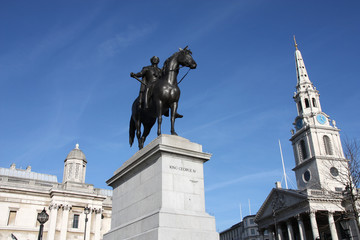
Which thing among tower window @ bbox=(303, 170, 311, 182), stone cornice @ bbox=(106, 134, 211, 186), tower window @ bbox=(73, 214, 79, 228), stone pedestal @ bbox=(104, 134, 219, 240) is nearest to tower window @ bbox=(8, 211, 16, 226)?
tower window @ bbox=(73, 214, 79, 228)

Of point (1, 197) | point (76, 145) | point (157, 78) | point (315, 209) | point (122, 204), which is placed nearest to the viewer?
point (122, 204)

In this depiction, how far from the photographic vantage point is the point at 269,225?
7119 cm

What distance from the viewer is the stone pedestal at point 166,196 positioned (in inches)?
352

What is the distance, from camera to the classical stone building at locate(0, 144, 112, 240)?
47.8 meters

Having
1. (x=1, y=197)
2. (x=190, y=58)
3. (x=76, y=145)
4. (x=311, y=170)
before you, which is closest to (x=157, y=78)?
(x=190, y=58)

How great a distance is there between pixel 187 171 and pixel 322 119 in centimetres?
7096

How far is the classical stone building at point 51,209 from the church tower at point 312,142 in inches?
1680

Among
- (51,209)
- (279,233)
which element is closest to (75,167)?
(51,209)

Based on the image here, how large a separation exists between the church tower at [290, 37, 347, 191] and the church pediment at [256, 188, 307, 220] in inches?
251

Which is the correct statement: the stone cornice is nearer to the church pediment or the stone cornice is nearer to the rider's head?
the rider's head

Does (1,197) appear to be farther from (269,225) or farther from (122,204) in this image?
(269,225)

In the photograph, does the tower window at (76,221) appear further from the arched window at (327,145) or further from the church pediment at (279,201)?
the arched window at (327,145)

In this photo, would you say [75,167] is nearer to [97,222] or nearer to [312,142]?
[97,222]

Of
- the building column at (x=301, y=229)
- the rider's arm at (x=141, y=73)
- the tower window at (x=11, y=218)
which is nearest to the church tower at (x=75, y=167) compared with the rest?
the tower window at (x=11, y=218)
